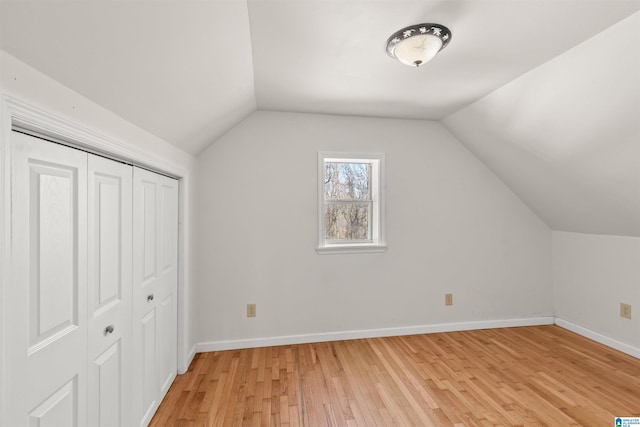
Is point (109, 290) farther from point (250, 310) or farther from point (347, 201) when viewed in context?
point (347, 201)

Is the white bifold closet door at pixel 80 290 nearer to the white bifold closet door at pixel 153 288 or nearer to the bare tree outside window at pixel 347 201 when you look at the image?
the white bifold closet door at pixel 153 288

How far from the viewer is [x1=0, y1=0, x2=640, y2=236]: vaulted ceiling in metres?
1.05

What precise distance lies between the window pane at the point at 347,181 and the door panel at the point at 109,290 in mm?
2013

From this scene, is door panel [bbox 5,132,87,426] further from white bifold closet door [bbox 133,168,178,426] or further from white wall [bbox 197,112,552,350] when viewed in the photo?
white wall [bbox 197,112,552,350]

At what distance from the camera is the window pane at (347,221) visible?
10.7 feet

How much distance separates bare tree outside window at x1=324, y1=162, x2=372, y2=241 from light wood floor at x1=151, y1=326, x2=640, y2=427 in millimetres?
1185

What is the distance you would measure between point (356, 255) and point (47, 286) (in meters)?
2.54

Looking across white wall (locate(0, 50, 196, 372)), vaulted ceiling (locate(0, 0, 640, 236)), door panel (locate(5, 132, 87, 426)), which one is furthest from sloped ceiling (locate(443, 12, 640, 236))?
door panel (locate(5, 132, 87, 426))

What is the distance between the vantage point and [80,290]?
119cm

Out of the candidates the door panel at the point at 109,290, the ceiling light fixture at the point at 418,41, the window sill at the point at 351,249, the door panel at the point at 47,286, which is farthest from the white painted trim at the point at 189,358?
the ceiling light fixture at the point at 418,41

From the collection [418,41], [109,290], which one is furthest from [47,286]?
[418,41]

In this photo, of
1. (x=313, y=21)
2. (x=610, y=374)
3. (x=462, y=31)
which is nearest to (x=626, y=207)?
(x=610, y=374)

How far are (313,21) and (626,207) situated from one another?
9.81 ft

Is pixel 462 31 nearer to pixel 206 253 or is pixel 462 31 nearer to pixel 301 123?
pixel 301 123
